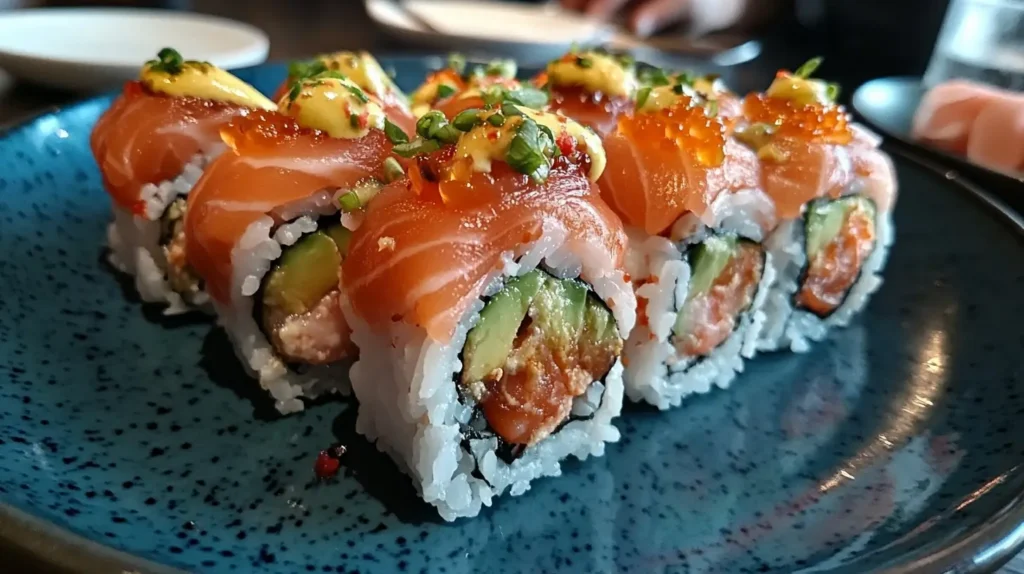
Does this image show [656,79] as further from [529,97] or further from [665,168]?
[665,168]

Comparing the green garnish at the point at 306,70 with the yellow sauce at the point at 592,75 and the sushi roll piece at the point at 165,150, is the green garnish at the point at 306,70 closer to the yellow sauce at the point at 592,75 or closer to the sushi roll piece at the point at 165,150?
the sushi roll piece at the point at 165,150

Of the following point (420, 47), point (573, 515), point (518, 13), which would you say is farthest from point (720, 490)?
point (518, 13)

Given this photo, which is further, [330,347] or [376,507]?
[330,347]

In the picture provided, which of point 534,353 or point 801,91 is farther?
point 801,91

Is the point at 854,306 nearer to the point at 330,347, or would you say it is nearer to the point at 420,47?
the point at 330,347

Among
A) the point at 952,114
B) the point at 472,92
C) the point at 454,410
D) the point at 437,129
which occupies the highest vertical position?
the point at 437,129

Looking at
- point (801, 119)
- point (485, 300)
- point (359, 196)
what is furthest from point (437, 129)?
point (801, 119)

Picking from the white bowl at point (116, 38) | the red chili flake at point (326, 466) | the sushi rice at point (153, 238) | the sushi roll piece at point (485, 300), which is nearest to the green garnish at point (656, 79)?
the sushi roll piece at point (485, 300)
